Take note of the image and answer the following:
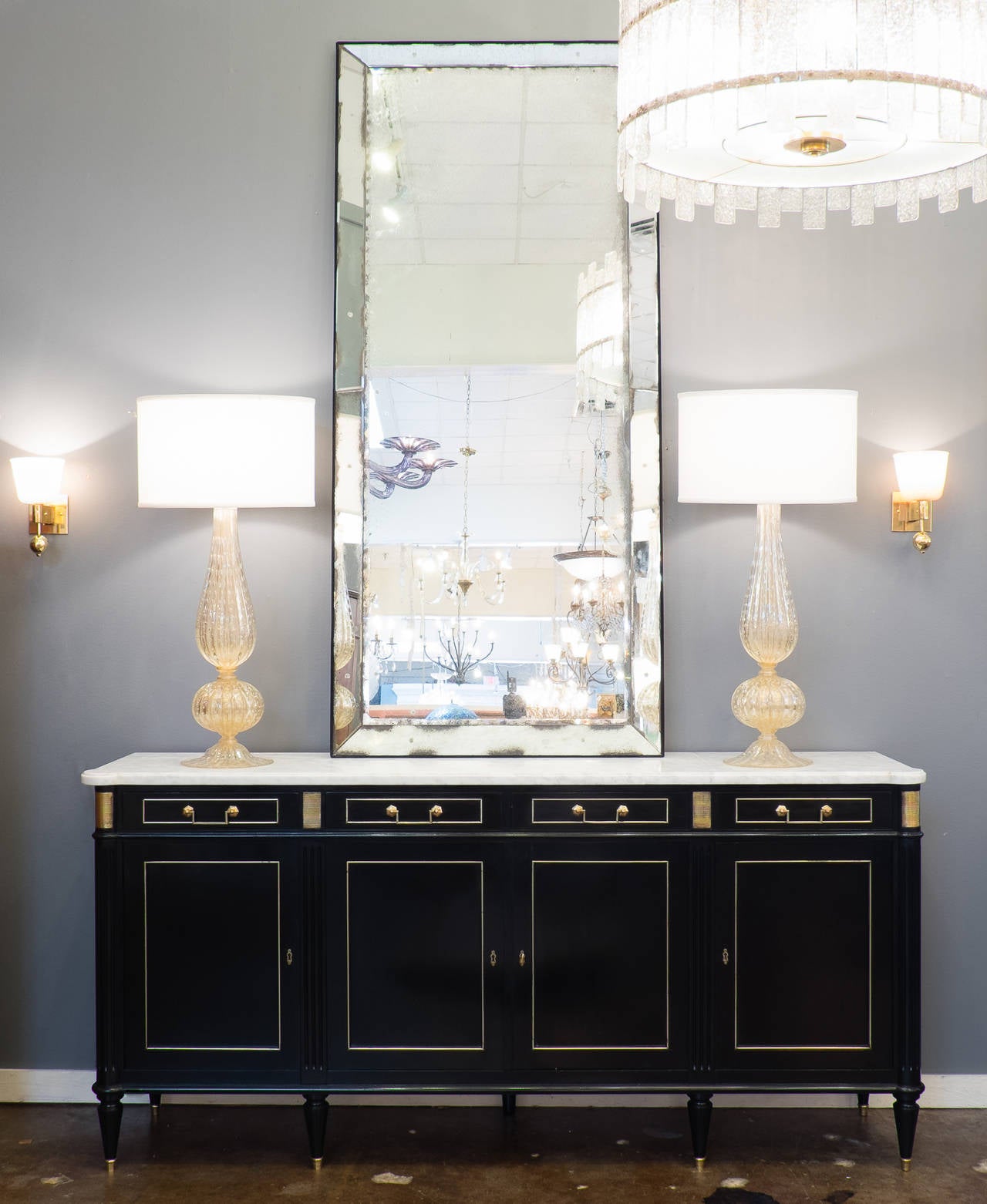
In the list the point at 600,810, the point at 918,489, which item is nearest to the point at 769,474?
the point at 918,489

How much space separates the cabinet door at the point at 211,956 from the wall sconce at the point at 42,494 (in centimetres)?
97

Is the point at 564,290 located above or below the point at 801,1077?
above

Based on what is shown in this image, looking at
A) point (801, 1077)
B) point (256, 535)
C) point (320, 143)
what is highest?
point (320, 143)

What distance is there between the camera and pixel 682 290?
303cm

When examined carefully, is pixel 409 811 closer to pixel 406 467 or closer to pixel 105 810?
pixel 105 810

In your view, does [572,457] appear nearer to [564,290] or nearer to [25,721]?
[564,290]

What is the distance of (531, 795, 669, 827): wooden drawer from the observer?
262 cm

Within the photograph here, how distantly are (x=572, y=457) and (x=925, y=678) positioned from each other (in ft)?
3.98

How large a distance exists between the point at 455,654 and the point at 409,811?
0.54 m

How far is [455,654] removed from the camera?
300cm

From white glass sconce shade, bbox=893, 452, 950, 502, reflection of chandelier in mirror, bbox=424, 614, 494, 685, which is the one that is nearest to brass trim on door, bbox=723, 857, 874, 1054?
reflection of chandelier in mirror, bbox=424, 614, 494, 685

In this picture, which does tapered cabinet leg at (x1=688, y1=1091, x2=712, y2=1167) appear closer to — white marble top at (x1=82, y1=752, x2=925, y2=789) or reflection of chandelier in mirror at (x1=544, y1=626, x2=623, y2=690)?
white marble top at (x1=82, y1=752, x2=925, y2=789)

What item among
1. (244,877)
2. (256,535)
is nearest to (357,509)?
(256,535)

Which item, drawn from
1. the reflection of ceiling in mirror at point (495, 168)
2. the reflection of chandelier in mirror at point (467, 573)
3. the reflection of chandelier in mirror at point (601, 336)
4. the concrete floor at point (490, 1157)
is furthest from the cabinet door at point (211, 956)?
the reflection of ceiling in mirror at point (495, 168)
